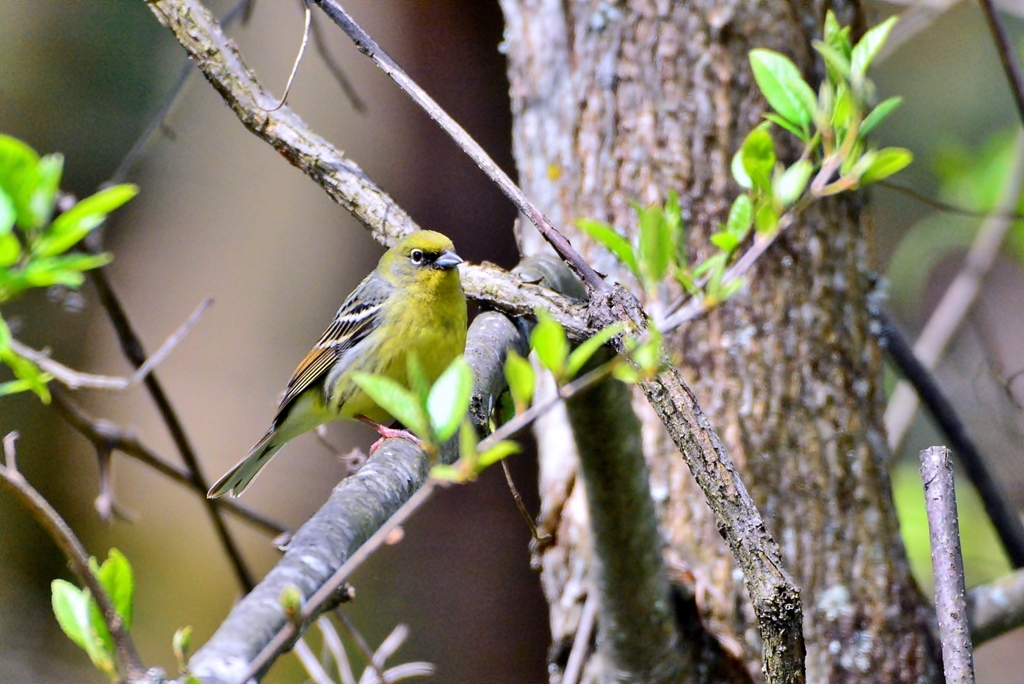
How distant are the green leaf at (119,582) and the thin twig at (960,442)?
2.51 meters

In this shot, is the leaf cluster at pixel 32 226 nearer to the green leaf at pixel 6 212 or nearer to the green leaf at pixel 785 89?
the green leaf at pixel 6 212

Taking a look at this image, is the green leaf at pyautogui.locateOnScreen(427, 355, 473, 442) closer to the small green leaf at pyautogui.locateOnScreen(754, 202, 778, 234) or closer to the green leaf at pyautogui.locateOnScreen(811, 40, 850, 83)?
the small green leaf at pyautogui.locateOnScreen(754, 202, 778, 234)

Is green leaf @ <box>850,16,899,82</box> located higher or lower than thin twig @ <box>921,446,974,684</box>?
higher

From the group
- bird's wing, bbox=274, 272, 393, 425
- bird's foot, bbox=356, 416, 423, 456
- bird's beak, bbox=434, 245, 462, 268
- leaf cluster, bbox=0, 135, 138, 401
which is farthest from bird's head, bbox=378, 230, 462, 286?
leaf cluster, bbox=0, 135, 138, 401

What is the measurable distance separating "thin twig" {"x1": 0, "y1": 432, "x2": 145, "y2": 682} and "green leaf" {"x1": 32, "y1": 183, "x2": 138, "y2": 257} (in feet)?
1.15

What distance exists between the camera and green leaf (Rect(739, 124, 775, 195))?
165 centimetres

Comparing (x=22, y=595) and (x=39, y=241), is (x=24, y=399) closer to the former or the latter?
(x=22, y=595)

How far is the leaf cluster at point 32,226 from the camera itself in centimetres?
136

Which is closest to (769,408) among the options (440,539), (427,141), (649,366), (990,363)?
(990,363)

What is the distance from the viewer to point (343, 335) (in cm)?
343

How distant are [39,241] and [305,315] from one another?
475cm

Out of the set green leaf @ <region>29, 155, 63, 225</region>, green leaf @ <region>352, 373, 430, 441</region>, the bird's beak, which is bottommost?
green leaf @ <region>352, 373, 430, 441</region>

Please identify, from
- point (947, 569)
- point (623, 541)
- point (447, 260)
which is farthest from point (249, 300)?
point (947, 569)

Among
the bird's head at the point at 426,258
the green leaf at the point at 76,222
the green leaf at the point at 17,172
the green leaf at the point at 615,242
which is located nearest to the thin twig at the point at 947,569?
the green leaf at the point at 615,242
